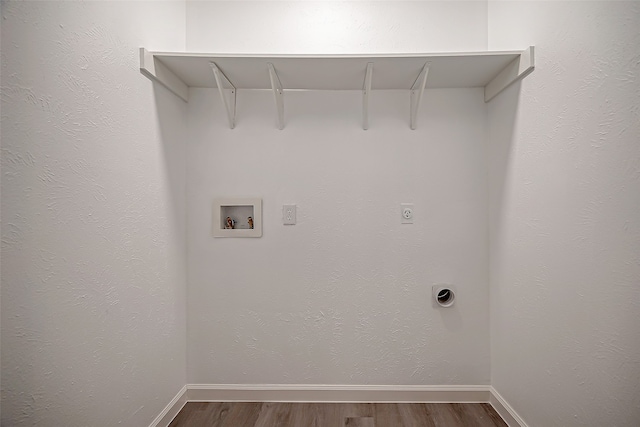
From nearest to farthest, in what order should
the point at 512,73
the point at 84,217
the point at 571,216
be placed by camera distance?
1. the point at 84,217
2. the point at 571,216
3. the point at 512,73

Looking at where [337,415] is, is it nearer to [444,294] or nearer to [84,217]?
[444,294]

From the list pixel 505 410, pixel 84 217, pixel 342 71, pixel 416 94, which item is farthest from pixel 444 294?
pixel 84 217

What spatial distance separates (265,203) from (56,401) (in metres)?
1.35

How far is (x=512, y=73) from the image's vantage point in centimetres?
188

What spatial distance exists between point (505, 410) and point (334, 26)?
2.32 meters

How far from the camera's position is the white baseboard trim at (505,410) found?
1878 mm

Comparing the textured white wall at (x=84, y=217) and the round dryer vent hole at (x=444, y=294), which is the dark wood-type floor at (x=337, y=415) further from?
the round dryer vent hole at (x=444, y=294)

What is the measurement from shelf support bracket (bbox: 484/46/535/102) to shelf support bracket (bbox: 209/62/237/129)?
145 centimetres

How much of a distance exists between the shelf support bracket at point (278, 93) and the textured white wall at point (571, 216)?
1207 millimetres

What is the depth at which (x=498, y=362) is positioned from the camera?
84.1 inches

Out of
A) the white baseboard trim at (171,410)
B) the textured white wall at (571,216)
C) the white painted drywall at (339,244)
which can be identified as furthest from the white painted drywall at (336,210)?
the textured white wall at (571,216)

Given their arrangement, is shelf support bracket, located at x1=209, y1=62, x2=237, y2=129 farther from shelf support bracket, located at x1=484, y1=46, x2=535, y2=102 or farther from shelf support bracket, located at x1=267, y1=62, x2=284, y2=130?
shelf support bracket, located at x1=484, y1=46, x2=535, y2=102

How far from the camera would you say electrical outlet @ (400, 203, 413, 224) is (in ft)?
7.41

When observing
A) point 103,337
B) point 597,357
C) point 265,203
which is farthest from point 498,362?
point 103,337
